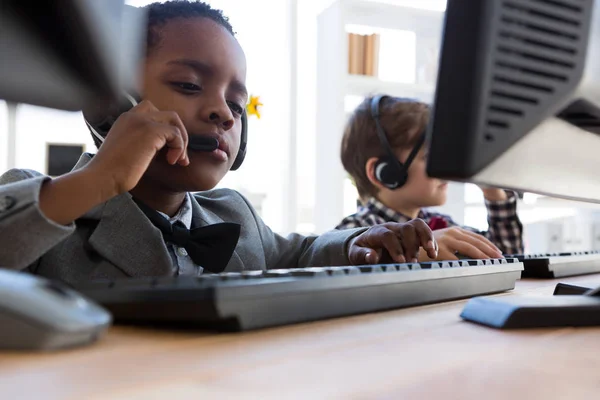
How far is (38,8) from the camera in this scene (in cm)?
31

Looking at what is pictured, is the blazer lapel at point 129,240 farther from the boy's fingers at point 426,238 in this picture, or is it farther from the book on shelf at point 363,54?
the book on shelf at point 363,54

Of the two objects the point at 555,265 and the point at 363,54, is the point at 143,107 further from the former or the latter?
the point at 363,54

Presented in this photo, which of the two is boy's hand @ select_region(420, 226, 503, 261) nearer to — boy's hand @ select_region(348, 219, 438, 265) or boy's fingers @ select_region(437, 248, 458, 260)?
boy's fingers @ select_region(437, 248, 458, 260)

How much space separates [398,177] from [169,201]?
2.64ft

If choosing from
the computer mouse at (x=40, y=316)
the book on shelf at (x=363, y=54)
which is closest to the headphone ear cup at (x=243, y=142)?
the computer mouse at (x=40, y=316)

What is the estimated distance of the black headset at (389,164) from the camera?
1.63 metres

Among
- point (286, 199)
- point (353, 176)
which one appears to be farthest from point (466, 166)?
point (286, 199)

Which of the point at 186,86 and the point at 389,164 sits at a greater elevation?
the point at 186,86

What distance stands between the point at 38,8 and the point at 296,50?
8.57 ft

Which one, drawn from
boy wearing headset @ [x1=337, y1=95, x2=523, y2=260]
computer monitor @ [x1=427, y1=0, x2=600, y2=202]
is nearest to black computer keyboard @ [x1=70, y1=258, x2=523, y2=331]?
computer monitor @ [x1=427, y1=0, x2=600, y2=202]

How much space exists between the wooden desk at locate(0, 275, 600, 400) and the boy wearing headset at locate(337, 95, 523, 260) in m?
1.22

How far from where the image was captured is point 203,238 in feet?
2.83

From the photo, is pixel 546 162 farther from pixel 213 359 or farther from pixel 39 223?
pixel 39 223

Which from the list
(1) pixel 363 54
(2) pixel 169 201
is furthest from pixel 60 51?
(1) pixel 363 54
